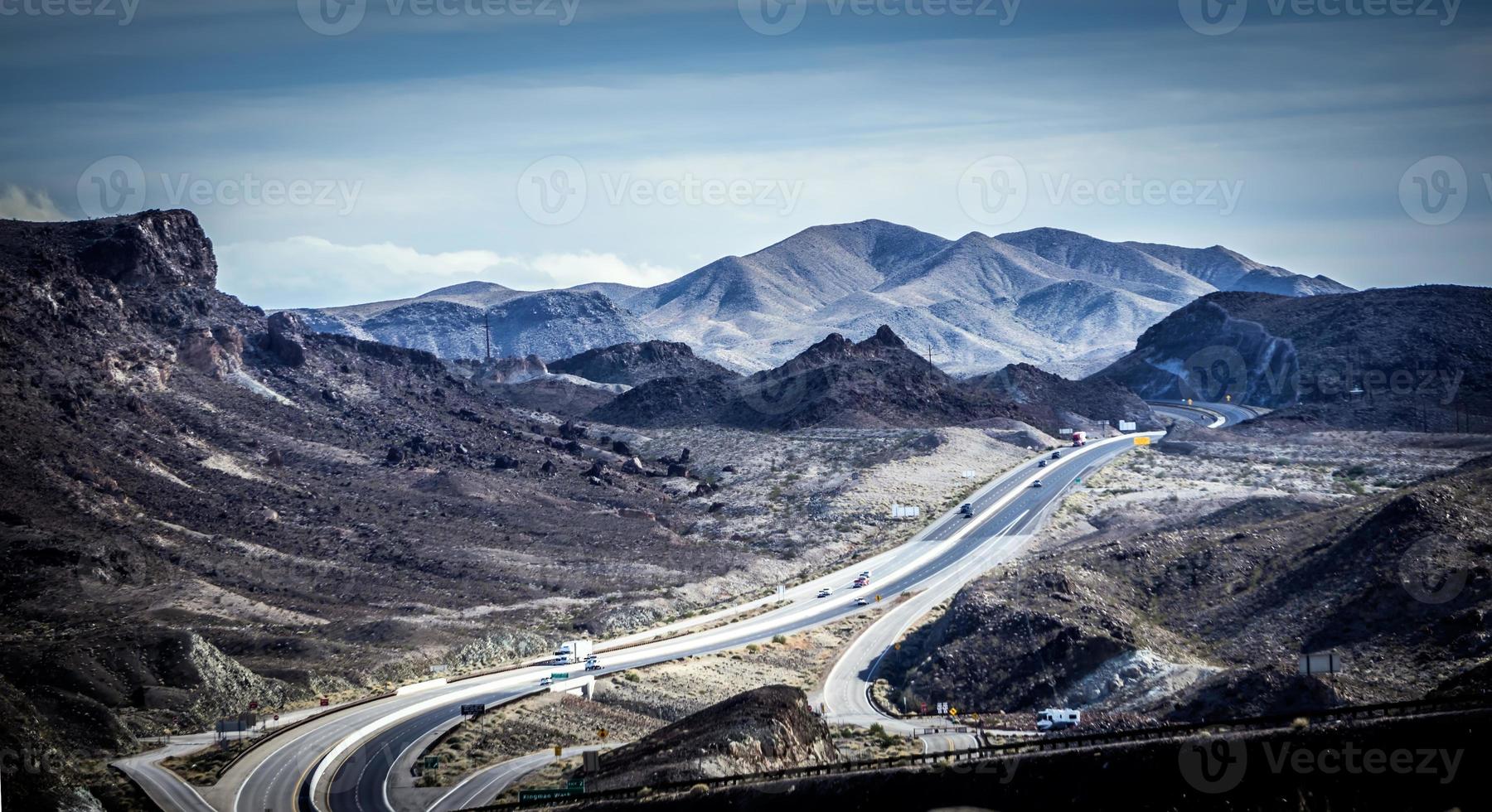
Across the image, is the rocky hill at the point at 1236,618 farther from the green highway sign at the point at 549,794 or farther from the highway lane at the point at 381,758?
the green highway sign at the point at 549,794

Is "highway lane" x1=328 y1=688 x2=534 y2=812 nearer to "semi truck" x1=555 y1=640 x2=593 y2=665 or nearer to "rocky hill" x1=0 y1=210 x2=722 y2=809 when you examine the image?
"semi truck" x1=555 y1=640 x2=593 y2=665

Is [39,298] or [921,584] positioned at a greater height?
[39,298]

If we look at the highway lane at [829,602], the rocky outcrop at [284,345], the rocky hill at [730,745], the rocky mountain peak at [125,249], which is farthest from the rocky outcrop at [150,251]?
the rocky hill at [730,745]

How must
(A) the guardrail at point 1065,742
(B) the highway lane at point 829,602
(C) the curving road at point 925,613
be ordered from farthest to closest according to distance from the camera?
(C) the curving road at point 925,613 → (B) the highway lane at point 829,602 → (A) the guardrail at point 1065,742

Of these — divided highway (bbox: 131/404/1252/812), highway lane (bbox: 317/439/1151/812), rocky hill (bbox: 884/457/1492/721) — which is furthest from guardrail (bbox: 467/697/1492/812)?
rocky hill (bbox: 884/457/1492/721)

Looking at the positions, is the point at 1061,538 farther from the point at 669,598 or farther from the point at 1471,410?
the point at 1471,410

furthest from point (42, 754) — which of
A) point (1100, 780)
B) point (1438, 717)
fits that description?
point (1438, 717)

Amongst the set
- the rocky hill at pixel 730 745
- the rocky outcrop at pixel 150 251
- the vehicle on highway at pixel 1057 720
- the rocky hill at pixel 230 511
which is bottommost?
the vehicle on highway at pixel 1057 720
